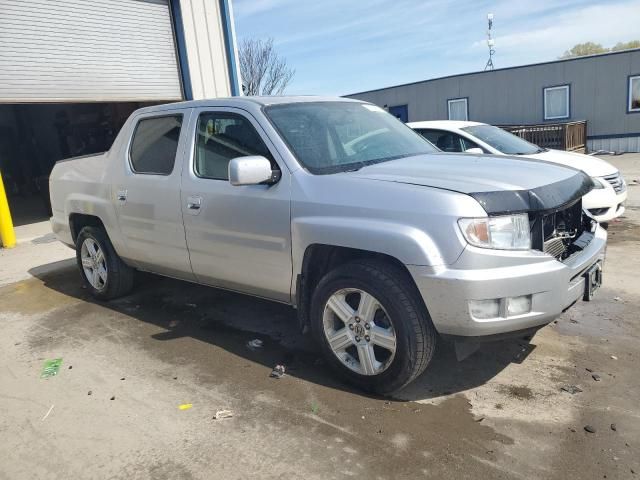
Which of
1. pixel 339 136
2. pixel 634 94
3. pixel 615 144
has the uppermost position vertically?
pixel 634 94

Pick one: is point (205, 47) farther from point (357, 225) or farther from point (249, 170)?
point (357, 225)

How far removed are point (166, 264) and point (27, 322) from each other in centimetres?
171

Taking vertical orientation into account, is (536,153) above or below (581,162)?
above

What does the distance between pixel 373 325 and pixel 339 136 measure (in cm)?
150

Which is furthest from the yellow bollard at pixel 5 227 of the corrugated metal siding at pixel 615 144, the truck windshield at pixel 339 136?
the corrugated metal siding at pixel 615 144

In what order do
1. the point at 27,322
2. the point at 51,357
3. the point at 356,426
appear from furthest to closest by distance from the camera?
1. the point at 27,322
2. the point at 51,357
3. the point at 356,426

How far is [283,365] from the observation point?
389 centimetres

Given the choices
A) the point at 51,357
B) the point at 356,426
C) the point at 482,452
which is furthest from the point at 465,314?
the point at 51,357

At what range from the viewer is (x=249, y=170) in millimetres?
3422

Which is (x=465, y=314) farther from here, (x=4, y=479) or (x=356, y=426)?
(x=4, y=479)

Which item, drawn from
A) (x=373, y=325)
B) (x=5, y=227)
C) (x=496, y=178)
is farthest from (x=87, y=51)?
(x=496, y=178)

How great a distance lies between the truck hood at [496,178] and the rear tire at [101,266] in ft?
10.0

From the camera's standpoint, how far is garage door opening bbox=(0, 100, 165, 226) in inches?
663

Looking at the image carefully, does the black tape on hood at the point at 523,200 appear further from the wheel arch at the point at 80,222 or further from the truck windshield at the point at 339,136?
the wheel arch at the point at 80,222
